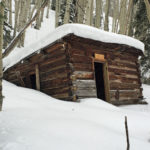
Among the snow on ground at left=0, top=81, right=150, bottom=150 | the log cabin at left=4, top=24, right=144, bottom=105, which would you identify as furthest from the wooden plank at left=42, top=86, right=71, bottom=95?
the snow on ground at left=0, top=81, right=150, bottom=150

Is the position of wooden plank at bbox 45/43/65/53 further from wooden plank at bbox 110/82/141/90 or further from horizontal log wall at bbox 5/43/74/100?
wooden plank at bbox 110/82/141/90

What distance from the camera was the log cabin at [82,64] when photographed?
726 cm

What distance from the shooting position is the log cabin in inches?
286

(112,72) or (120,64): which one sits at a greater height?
(120,64)

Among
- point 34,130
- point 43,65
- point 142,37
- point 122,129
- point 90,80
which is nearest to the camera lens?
point 34,130

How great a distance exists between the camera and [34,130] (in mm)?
3230

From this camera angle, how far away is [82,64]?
7.70 metres

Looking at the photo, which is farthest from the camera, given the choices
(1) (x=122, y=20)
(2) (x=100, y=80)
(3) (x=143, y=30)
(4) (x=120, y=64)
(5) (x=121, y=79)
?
(1) (x=122, y=20)

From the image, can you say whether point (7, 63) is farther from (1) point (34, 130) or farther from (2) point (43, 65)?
(1) point (34, 130)

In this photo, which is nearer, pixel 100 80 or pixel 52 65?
pixel 52 65

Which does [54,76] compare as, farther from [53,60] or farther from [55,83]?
[53,60]

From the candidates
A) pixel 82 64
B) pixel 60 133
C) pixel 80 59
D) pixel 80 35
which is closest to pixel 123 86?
pixel 82 64

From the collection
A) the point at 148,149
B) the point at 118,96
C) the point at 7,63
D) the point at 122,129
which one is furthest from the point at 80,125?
the point at 7,63

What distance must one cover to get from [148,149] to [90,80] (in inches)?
199
